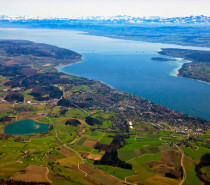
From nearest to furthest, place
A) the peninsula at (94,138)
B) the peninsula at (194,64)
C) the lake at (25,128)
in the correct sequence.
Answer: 1. the peninsula at (94,138)
2. the lake at (25,128)
3. the peninsula at (194,64)

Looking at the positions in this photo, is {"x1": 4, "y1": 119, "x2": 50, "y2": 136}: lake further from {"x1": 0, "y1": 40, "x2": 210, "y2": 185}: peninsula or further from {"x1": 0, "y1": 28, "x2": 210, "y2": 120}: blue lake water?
{"x1": 0, "y1": 28, "x2": 210, "y2": 120}: blue lake water

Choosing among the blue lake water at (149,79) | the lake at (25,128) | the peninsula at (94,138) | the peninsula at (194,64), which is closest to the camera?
the peninsula at (94,138)

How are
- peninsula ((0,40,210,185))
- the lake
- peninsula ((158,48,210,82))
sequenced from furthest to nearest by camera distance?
peninsula ((158,48,210,82)), the lake, peninsula ((0,40,210,185))

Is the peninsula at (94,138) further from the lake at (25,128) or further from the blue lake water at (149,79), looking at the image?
the blue lake water at (149,79)

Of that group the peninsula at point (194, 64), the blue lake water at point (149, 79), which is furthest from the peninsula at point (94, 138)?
the peninsula at point (194, 64)

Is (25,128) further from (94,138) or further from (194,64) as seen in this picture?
(194,64)

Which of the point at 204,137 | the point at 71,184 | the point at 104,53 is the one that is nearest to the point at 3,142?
the point at 71,184

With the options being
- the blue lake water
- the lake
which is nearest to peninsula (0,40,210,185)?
the lake

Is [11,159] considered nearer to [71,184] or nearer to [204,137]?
[71,184]
